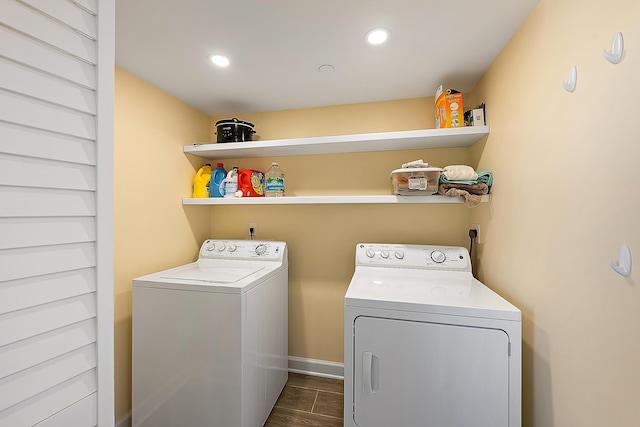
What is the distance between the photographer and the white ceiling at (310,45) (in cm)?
116

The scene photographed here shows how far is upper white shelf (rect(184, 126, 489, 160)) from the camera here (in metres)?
1.68

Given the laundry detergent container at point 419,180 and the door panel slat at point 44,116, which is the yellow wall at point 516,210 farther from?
the door panel slat at point 44,116

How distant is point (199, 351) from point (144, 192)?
42.0 inches

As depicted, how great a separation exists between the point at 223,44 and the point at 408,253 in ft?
5.52

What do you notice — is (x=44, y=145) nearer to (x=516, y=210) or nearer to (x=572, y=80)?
(x=572, y=80)

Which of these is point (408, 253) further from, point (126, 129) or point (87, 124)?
point (126, 129)

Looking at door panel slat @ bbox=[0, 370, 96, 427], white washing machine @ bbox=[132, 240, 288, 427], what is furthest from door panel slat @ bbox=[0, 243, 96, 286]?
white washing machine @ bbox=[132, 240, 288, 427]

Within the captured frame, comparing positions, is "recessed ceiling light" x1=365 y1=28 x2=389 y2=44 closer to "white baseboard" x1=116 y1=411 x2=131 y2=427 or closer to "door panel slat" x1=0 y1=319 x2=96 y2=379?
"door panel slat" x1=0 y1=319 x2=96 y2=379

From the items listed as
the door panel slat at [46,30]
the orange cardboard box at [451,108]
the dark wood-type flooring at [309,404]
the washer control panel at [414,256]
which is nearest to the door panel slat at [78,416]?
the door panel slat at [46,30]

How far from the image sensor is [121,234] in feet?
5.24

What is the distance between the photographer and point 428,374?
119 centimetres

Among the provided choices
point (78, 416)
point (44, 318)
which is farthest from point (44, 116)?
point (78, 416)

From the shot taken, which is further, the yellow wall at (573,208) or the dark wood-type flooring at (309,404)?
the dark wood-type flooring at (309,404)

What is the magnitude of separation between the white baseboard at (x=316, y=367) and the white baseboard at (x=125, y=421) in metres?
1.11
